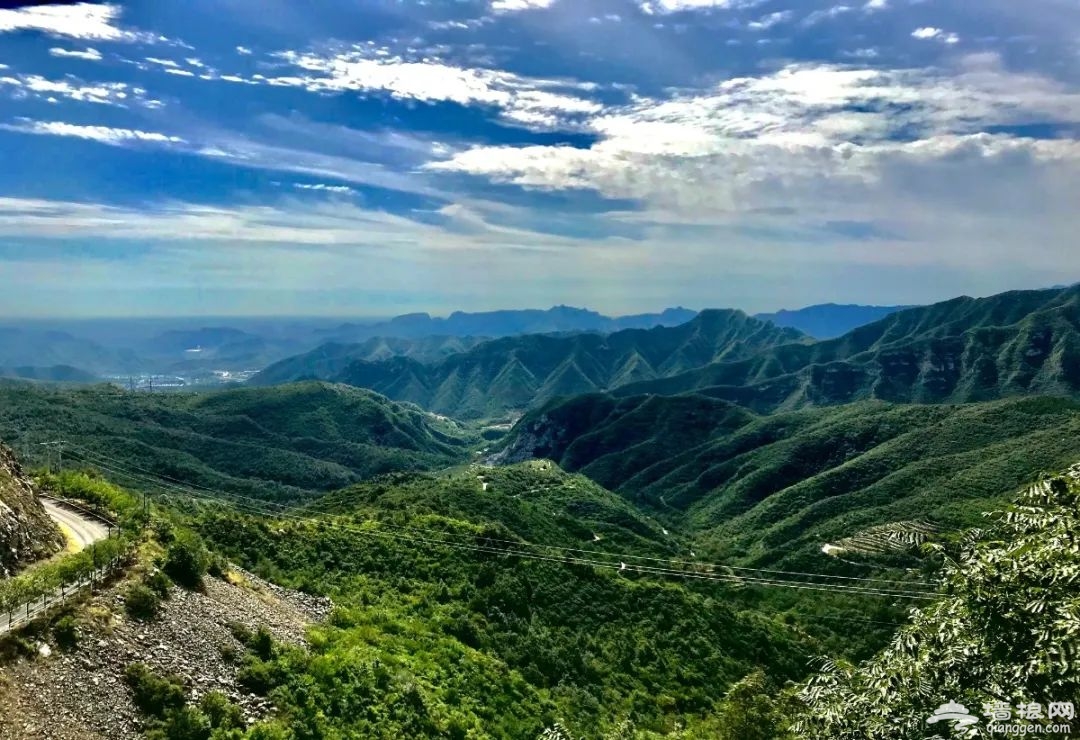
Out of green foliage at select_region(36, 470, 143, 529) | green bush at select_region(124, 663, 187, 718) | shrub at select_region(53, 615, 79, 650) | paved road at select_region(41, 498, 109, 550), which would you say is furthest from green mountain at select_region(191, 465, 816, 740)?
paved road at select_region(41, 498, 109, 550)

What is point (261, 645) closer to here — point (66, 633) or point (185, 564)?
point (185, 564)

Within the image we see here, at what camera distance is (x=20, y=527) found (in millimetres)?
24047

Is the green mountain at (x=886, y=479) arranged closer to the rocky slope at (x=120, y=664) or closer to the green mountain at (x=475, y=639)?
the green mountain at (x=475, y=639)

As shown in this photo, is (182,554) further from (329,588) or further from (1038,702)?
(1038,702)

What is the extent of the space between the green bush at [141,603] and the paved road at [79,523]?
268 inches

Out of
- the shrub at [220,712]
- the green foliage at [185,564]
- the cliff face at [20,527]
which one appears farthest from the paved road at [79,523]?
the shrub at [220,712]

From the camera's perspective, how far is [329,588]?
3656 centimetres

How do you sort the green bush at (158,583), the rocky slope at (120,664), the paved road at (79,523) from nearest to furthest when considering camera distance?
the rocky slope at (120,664) < the green bush at (158,583) < the paved road at (79,523)

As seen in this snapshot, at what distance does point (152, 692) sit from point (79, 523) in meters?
16.6

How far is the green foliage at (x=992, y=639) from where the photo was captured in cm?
823

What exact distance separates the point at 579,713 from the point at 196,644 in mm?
22025

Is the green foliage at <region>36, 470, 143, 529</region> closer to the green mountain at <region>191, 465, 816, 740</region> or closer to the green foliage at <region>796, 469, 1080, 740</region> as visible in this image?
the green mountain at <region>191, 465, 816, 740</region>

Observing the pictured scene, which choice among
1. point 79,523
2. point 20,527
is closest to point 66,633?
point 20,527

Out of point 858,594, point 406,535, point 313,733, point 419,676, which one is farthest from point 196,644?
point 858,594
